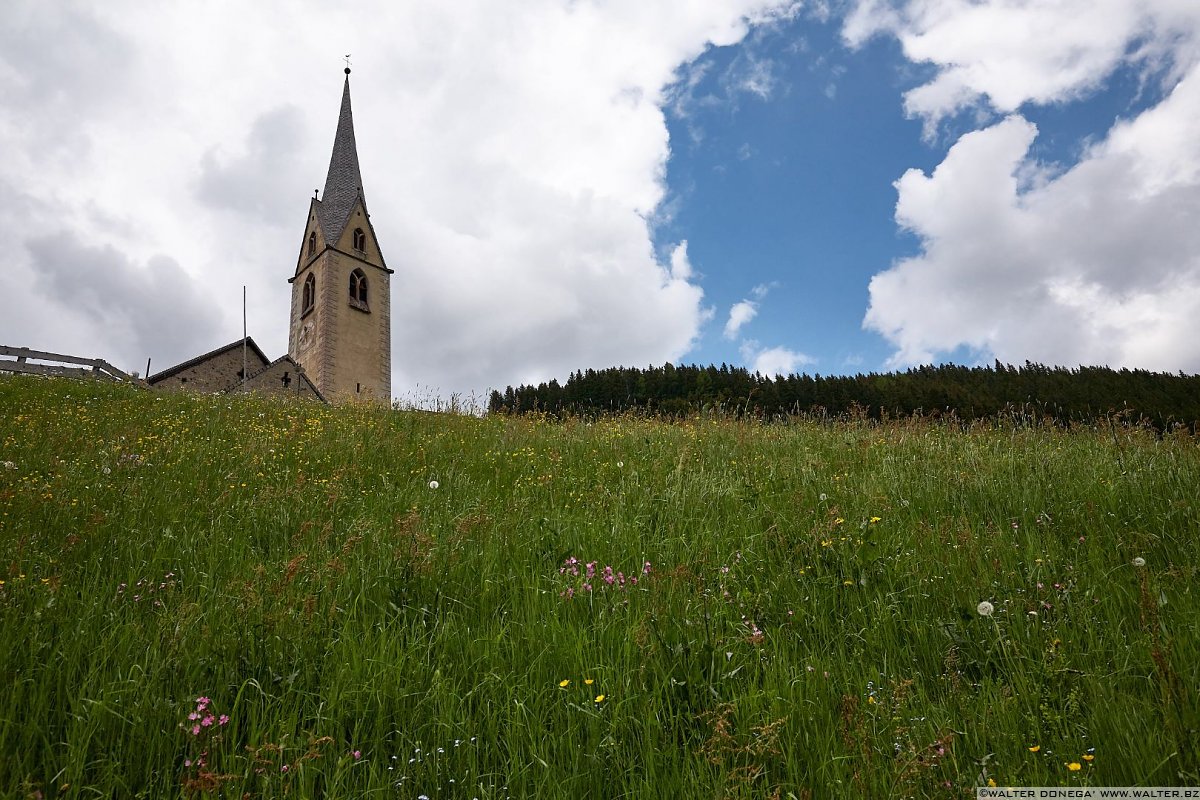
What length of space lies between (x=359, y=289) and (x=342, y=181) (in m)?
9.01

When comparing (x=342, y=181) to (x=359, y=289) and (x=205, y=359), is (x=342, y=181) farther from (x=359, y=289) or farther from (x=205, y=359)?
(x=205, y=359)

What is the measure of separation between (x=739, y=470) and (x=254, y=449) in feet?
17.6

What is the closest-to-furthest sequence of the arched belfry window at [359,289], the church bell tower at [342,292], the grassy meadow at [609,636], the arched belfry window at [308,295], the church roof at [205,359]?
the grassy meadow at [609,636], the church roof at [205,359], the church bell tower at [342,292], the arched belfry window at [308,295], the arched belfry window at [359,289]

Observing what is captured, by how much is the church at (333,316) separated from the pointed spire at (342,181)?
7 centimetres

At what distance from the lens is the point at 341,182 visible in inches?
1690

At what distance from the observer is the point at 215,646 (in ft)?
7.95

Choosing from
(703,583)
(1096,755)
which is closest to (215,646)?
(703,583)

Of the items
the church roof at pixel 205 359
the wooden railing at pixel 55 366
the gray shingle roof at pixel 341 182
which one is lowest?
the wooden railing at pixel 55 366

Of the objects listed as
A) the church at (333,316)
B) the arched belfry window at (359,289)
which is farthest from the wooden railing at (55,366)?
the arched belfry window at (359,289)

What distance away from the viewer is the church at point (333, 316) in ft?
111

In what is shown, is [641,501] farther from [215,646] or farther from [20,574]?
[20,574]

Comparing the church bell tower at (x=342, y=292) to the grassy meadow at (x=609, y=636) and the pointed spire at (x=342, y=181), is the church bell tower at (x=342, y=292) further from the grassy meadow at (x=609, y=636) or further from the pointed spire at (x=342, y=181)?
the grassy meadow at (x=609, y=636)

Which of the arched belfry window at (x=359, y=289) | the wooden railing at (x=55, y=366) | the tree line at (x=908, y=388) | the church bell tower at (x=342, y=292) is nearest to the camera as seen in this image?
the wooden railing at (x=55, y=366)

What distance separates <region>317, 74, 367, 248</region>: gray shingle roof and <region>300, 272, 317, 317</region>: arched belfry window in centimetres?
334
